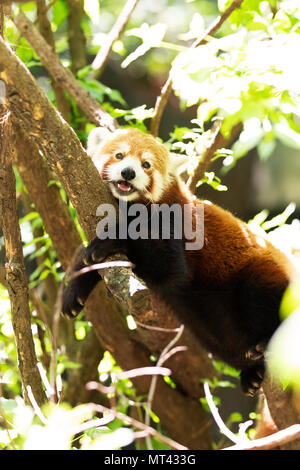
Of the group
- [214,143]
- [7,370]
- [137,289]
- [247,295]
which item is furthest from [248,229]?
[7,370]

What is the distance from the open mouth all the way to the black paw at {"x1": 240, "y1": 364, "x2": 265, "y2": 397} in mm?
1266

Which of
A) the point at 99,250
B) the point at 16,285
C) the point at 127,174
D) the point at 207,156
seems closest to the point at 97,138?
the point at 127,174

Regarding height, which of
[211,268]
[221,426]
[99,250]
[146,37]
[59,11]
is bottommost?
[211,268]

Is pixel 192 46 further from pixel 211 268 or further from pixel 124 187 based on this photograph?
pixel 211 268

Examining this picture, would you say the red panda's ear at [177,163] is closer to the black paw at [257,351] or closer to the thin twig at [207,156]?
the thin twig at [207,156]

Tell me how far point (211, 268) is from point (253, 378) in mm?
702

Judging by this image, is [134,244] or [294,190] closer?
[134,244]

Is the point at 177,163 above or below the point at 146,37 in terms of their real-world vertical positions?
below

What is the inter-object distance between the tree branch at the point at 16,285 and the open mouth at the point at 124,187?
0.61 metres

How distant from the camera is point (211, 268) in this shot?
3135mm

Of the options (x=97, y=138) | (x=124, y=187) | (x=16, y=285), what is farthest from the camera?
(x=97, y=138)

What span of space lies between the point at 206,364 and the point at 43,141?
283 cm

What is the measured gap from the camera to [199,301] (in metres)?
3.13
